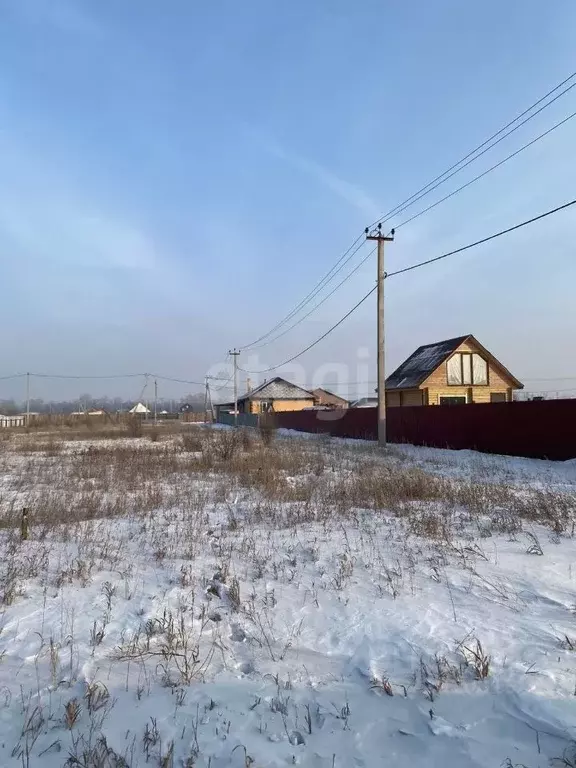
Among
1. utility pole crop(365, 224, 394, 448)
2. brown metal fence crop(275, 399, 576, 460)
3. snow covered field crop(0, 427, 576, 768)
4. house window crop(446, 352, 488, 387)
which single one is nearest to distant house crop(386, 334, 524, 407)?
house window crop(446, 352, 488, 387)

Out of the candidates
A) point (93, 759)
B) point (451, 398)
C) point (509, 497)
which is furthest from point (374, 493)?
point (451, 398)

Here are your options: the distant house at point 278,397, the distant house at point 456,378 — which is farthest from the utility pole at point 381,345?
the distant house at point 278,397

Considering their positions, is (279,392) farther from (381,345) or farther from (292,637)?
(292,637)

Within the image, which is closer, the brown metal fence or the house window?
the brown metal fence

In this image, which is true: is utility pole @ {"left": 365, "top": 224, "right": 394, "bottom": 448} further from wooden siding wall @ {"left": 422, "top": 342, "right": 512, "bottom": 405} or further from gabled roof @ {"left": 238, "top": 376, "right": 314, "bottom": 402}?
gabled roof @ {"left": 238, "top": 376, "right": 314, "bottom": 402}

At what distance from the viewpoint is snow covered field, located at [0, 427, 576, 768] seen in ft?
7.55

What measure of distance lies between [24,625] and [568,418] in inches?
544

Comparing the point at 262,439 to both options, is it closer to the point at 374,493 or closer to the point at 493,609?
the point at 374,493

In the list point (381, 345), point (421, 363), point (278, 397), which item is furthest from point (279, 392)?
point (381, 345)

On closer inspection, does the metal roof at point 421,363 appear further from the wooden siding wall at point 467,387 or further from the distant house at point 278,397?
the distant house at point 278,397

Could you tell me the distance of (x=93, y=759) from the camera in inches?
85.6

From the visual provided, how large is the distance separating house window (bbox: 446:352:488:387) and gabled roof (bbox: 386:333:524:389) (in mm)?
511

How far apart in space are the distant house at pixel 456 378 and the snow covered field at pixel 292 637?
793 inches

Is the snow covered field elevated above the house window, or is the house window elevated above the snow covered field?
the house window
